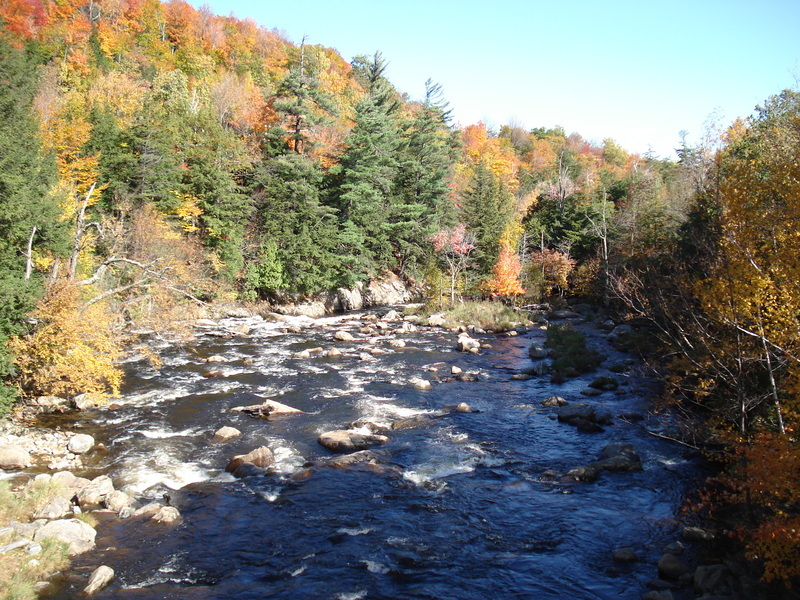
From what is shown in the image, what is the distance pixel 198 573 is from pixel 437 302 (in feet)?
101

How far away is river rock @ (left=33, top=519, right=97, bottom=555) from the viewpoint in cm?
970

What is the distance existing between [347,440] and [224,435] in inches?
153

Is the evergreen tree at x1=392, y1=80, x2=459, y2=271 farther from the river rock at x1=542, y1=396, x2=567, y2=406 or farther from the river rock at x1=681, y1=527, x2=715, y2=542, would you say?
the river rock at x1=681, y1=527, x2=715, y2=542

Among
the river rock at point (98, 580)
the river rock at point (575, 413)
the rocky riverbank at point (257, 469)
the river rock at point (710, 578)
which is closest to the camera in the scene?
the river rock at point (710, 578)

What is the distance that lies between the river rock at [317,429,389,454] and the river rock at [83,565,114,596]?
6797 mm

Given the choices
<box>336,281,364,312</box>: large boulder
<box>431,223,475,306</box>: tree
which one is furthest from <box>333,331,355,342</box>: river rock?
<box>431,223,475,306</box>: tree

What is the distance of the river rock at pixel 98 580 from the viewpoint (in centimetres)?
862

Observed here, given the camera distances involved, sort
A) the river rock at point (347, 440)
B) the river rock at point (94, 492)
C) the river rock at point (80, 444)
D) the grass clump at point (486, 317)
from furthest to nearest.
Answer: the grass clump at point (486, 317) → the river rock at point (347, 440) → the river rock at point (80, 444) → the river rock at point (94, 492)

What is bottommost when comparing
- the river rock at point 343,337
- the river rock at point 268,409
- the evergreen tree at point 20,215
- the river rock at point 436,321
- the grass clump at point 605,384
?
the river rock at point 268,409

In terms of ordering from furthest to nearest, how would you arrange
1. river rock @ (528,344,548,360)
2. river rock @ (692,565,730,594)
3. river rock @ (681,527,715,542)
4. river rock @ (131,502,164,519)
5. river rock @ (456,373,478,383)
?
river rock @ (528,344,548,360) < river rock @ (456,373,478,383) < river rock @ (131,502,164,519) < river rock @ (681,527,715,542) < river rock @ (692,565,730,594)

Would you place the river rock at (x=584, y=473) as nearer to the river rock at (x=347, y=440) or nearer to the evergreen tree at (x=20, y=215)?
the river rock at (x=347, y=440)

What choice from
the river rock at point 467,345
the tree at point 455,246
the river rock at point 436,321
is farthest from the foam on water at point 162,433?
the tree at point 455,246

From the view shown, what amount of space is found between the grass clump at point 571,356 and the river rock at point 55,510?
18.6 m

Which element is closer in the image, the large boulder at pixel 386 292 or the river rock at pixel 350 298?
the river rock at pixel 350 298
